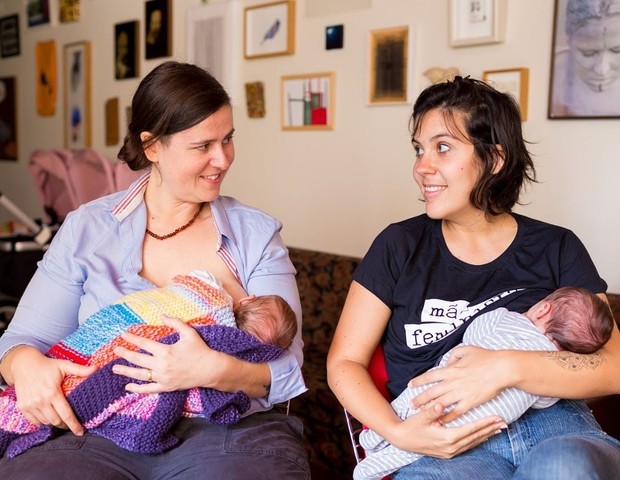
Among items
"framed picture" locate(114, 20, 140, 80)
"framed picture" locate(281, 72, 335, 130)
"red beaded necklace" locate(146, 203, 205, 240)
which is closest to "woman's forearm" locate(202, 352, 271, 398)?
"red beaded necklace" locate(146, 203, 205, 240)

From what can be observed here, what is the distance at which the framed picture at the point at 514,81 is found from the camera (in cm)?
279

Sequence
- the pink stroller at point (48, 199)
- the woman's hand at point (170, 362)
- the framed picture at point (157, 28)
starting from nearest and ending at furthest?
the woman's hand at point (170, 362) < the pink stroller at point (48, 199) < the framed picture at point (157, 28)

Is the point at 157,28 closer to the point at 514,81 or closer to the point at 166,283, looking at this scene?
the point at 514,81

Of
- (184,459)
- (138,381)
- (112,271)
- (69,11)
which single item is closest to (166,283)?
(112,271)

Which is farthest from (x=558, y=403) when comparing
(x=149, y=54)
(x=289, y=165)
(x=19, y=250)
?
(x=149, y=54)

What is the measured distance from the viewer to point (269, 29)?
3.74 m

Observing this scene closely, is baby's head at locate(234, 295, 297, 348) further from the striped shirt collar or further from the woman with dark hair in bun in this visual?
the striped shirt collar

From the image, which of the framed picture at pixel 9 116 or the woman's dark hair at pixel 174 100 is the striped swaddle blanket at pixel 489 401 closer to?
the woman's dark hair at pixel 174 100

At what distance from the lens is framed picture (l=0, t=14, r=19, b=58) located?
227 inches

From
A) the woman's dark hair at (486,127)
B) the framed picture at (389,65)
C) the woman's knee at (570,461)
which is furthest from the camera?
the framed picture at (389,65)

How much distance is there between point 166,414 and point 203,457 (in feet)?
0.40

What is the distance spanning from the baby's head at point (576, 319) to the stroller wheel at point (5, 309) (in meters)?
3.05

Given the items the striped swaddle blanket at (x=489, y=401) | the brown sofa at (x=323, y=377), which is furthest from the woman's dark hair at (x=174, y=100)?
the brown sofa at (x=323, y=377)

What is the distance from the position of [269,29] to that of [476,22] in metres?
1.23
